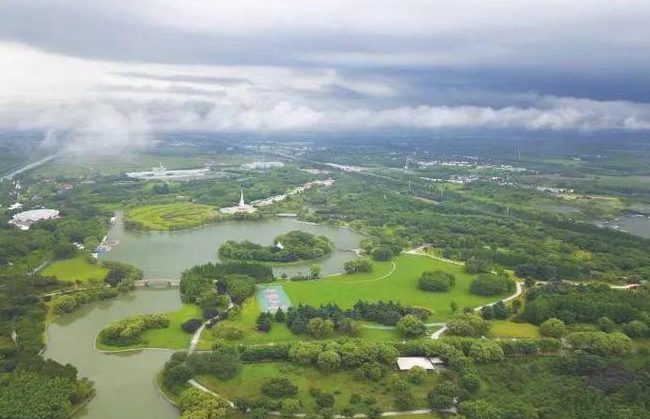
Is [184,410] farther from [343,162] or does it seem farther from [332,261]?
[343,162]

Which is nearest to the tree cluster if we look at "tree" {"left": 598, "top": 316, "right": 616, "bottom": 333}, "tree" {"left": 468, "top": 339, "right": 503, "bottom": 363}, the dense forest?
"tree" {"left": 468, "top": 339, "right": 503, "bottom": 363}

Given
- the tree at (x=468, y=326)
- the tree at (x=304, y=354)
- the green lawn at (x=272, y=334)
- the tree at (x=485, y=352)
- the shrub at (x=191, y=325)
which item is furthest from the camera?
the shrub at (x=191, y=325)

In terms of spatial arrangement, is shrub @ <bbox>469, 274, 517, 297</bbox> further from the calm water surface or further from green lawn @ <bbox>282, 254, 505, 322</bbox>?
the calm water surface

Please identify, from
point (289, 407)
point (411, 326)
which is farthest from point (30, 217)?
point (289, 407)

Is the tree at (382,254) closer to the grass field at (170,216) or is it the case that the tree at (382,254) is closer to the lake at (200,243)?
the lake at (200,243)

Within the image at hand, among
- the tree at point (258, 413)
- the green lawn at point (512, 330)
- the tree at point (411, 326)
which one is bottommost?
the tree at point (258, 413)

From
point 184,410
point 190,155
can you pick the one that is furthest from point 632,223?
point 190,155

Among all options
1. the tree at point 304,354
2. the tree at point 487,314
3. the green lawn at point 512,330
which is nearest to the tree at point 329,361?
the tree at point 304,354
